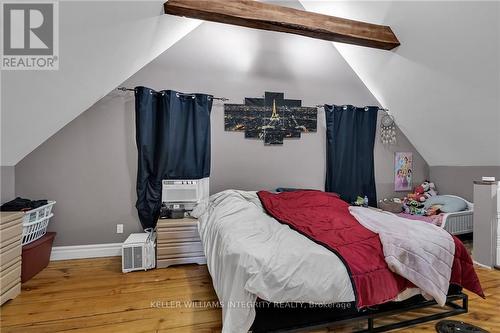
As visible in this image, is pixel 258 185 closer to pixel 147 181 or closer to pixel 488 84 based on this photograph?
pixel 147 181

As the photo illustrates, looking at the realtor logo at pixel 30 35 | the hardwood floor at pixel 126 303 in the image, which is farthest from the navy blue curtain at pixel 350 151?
the realtor logo at pixel 30 35

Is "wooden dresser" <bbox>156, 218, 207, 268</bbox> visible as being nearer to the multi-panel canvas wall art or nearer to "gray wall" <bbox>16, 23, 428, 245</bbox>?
"gray wall" <bbox>16, 23, 428, 245</bbox>

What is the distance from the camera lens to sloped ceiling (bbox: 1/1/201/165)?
5.94 feet

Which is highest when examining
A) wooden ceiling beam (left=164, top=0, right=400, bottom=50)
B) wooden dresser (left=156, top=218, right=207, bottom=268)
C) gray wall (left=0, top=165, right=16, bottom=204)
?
wooden ceiling beam (left=164, top=0, right=400, bottom=50)

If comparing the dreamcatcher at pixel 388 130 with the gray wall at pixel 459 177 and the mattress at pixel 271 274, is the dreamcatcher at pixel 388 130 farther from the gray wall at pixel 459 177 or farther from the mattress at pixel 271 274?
the mattress at pixel 271 274

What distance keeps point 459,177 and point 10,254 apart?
18.1 feet

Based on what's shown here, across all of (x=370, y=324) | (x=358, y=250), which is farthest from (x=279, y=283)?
(x=370, y=324)

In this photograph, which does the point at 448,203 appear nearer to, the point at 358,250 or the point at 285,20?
the point at 358,250

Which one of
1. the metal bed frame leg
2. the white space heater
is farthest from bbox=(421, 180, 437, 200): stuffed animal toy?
the white space heater

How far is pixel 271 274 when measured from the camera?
1399 millimetres

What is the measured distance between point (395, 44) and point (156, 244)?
3543 millimetres

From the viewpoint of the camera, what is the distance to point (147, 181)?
10.2 ft

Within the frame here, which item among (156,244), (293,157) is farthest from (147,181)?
(293,157)

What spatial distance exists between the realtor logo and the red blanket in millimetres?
2244
